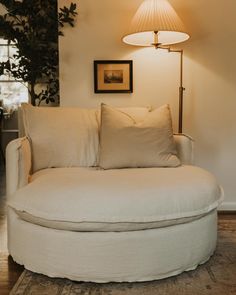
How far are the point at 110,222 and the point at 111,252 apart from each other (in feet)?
0.51

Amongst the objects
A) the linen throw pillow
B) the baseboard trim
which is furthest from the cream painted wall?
the linen throw pillow

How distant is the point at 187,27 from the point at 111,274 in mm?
2068

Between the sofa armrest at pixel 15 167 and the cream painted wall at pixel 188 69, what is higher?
the cream painted wall at pixel 188 69

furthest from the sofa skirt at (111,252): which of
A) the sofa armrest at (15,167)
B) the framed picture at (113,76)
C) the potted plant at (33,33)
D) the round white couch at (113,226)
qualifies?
the potted plant at (33,33)

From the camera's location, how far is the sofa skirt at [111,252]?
1682 mm

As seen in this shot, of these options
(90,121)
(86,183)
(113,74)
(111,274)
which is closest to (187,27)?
(113,74)

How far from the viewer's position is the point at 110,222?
5.37 feet

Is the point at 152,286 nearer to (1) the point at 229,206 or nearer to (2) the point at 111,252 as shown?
(2) the point at 111,252

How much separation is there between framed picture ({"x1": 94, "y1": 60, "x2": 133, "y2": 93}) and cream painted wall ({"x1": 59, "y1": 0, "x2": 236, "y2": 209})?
0.15 feet

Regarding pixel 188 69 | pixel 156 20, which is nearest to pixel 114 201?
pixel 156 20

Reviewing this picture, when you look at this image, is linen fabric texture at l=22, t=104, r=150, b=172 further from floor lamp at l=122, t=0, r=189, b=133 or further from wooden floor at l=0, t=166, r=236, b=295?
floor lamp at l=122, t=0, r=189, b=133

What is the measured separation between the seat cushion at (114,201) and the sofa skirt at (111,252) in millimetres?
45

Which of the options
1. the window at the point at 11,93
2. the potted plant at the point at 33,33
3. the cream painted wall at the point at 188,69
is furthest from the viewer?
the window at the point at 11,93

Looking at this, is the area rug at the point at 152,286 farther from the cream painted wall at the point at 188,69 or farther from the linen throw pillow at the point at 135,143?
the cream painted wall at the point at 188,69
